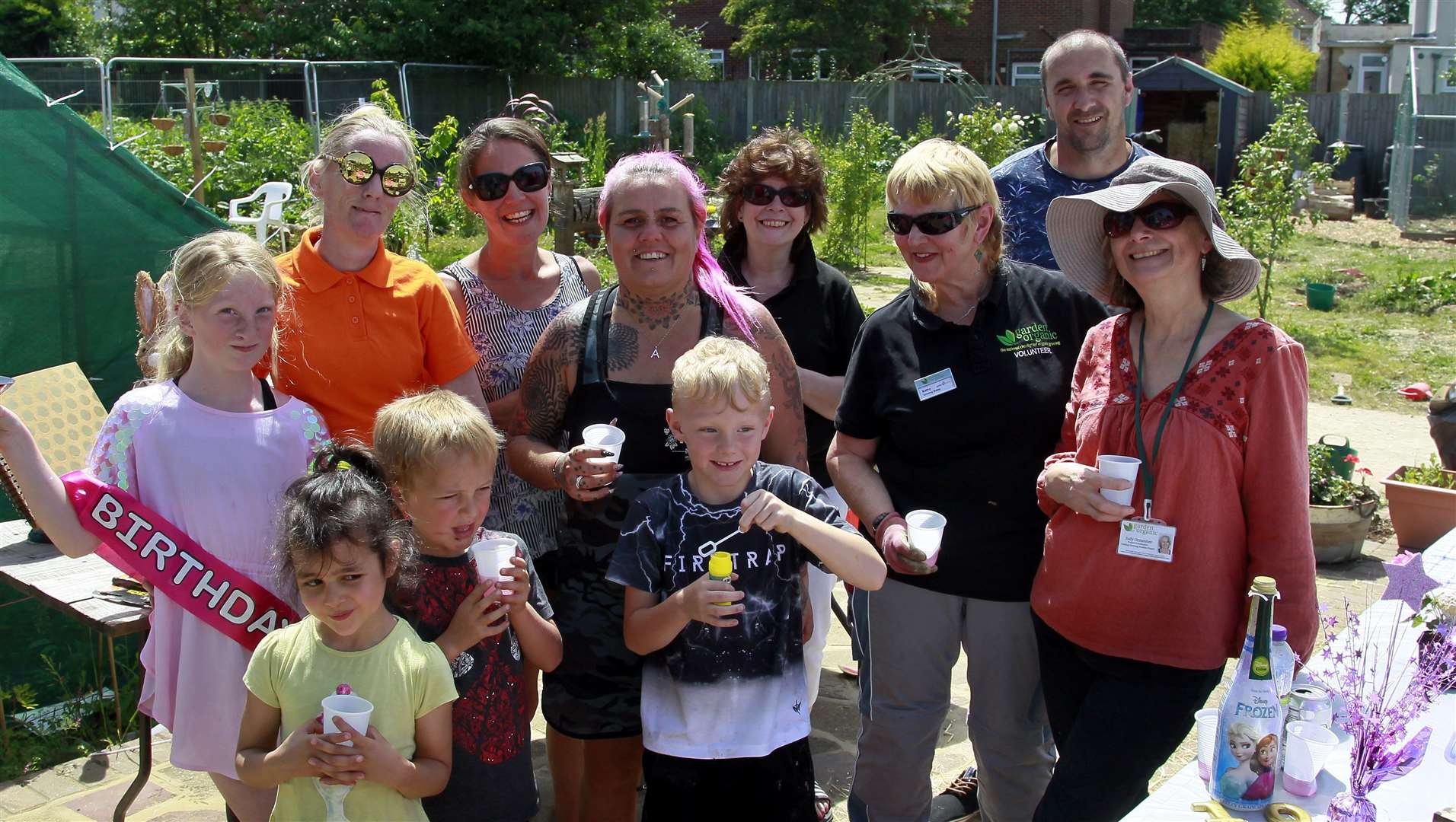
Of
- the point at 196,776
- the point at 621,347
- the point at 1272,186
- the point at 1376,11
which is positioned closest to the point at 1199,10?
the point at 1376,11

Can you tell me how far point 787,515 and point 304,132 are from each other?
1529cm

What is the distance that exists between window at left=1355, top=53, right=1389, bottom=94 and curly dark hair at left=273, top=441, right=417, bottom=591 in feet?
131

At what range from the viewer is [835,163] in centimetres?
1605

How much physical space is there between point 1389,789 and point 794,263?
2.51m

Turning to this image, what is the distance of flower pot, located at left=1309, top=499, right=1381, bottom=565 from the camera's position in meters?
6.31

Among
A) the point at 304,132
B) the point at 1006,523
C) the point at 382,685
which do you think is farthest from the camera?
the point at 304,132

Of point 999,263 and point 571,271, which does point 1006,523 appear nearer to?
point 999,263

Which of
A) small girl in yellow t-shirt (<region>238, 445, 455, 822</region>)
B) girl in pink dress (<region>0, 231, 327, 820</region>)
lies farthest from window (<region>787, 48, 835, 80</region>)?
small girl in yellow t-shirt (<region>238, 445, 455, 822</region>)

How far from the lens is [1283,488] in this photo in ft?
7.64

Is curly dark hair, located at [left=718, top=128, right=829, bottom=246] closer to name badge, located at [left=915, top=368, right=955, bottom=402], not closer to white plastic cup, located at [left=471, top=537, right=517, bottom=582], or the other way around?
name badge, located at [left=915, top=368, right=955, bottom=402]

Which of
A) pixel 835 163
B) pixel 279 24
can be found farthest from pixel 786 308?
pixel 279 24

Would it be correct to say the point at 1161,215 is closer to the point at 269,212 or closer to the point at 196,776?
the point at 196,776

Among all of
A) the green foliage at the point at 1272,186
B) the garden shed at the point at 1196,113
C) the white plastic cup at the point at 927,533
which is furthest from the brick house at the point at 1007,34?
the white plastic cup at the point at 927,533

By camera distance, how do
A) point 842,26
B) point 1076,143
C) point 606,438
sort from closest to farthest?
point 606,438, point 1076,143, point 842,26
